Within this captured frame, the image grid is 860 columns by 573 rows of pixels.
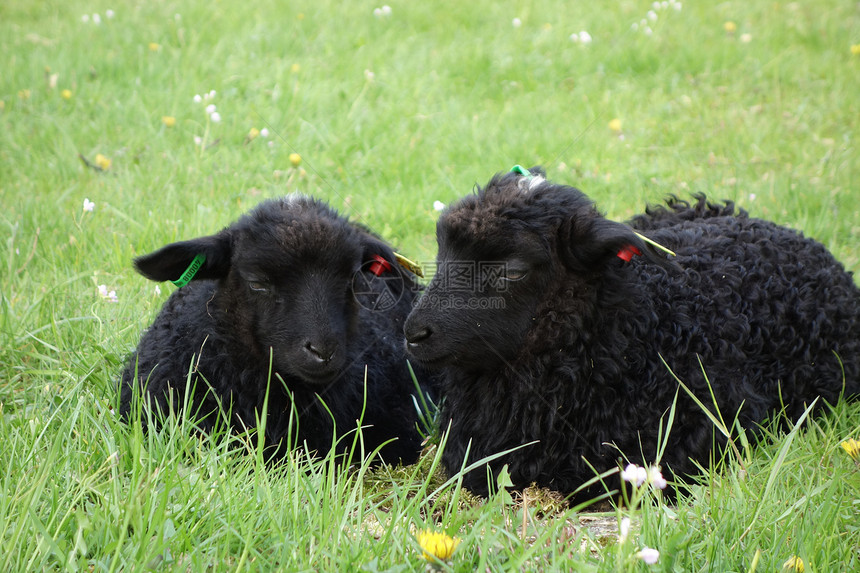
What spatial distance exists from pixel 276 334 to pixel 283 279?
25cm

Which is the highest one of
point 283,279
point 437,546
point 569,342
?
point 283,279

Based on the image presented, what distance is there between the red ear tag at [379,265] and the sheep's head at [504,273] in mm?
649

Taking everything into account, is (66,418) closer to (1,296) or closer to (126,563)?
(126,563)

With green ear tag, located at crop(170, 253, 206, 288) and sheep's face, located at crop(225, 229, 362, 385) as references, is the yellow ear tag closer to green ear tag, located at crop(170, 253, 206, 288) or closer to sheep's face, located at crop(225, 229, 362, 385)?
sheep's face, located at crop(225, 229, 362, 385)

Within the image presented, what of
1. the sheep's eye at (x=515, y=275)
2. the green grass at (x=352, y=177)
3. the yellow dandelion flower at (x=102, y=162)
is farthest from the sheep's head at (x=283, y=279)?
the yellow dandelion flower at (x=102, y=162)

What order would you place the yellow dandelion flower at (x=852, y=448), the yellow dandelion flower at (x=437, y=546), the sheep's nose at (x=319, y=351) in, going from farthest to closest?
the sheep's nose at (x=319, y=351), the yellow dandelion flower at (x=852, y=448), the yellow dandelion flower at (x=437, y=546)

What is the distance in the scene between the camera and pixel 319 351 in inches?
142

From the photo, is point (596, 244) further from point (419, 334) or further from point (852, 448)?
point (852, 448)

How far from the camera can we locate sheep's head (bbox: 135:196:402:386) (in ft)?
12.0

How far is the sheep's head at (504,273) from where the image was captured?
3436mm

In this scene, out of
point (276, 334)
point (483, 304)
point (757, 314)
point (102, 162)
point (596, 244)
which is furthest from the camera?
point (102, 162)

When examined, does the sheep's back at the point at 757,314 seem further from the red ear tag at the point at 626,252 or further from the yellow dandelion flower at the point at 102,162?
the yellow dandelion flower at the point at 102,162

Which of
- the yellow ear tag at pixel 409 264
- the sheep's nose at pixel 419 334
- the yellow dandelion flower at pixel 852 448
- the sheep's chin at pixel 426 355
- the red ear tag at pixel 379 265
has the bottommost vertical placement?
the yellow dandelion flower at pixel 852 448

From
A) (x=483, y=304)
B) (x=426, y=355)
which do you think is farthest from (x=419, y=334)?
(x=483, y=304)
